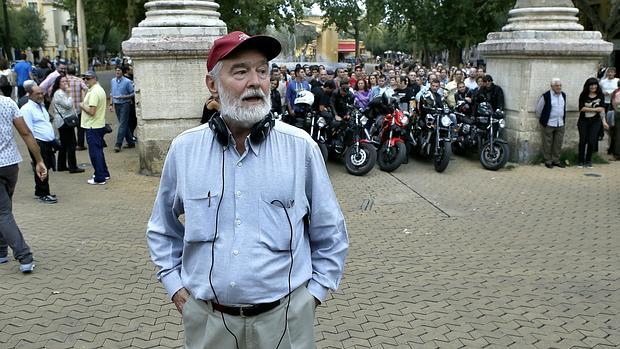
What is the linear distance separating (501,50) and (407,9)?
2143 cm

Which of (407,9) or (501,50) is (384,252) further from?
(407,9)

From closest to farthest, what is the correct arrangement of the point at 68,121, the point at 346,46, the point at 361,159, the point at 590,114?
the point at 68,121 → the point at 361,159 → the point at 590,114 → the point at 346,46

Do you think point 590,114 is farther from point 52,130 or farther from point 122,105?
point 122,105

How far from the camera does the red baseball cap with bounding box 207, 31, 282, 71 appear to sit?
234 centimetres

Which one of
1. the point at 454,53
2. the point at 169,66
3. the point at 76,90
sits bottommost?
the point at 76,90

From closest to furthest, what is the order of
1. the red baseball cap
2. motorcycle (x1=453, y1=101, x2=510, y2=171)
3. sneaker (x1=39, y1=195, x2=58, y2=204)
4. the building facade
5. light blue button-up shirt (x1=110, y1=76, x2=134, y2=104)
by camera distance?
the red baseball cap
sneaker (x1=39, y1=195, x2=58, y2=204)
motorcycle (x1=453, y1=101, x2=510, y2=171)
light blue button-up shirt (x1=110, y1=76, x2=134, y2=104)
the building facade

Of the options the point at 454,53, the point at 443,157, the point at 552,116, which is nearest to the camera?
the point at 443,157

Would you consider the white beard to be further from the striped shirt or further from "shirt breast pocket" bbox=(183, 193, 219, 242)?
the striped shirt

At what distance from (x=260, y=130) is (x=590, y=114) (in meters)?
10.1

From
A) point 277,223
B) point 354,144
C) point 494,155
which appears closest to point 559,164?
point 494,155

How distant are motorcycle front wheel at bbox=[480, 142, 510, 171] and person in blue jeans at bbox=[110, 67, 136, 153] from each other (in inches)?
294

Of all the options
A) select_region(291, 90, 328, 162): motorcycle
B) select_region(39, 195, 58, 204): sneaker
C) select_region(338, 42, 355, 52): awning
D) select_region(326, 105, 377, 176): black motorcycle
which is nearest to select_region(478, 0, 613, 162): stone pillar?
select_region(326, 105, 377, 176): black motorcycle

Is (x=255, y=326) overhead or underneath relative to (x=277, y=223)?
underneath

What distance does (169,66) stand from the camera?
9656 mm
